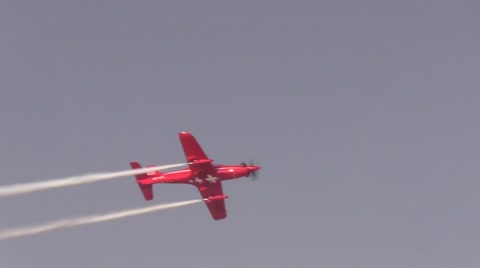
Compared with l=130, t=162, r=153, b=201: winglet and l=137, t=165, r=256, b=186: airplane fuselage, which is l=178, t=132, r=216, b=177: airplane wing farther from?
l=130, t=162, r=153, b=201: winglet

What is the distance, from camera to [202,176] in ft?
346

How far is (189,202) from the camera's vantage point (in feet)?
345

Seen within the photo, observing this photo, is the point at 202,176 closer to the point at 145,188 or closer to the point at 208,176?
the point at 208,176

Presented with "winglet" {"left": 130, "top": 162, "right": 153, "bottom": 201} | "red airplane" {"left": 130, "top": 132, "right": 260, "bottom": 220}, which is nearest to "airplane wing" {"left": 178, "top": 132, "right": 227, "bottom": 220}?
"red airplane" {"left": 130, "top": 132, "right": 260, "bottom": 220}

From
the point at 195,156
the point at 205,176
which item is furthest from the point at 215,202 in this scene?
the point at 195,156

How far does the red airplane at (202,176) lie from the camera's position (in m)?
103

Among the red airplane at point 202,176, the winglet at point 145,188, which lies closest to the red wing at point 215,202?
the red airplane at point 202,176

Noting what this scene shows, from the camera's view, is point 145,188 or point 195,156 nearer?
point 195,156

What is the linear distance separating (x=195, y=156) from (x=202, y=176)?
11.5 ft

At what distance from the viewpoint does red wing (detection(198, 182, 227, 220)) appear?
4230 inches

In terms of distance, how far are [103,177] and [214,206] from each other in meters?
22.4

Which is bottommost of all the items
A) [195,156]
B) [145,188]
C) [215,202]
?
[215,202]

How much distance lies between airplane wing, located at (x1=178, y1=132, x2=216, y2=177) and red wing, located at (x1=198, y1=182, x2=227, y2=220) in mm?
2969

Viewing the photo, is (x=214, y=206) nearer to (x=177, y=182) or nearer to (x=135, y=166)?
(x=177, y=182)
